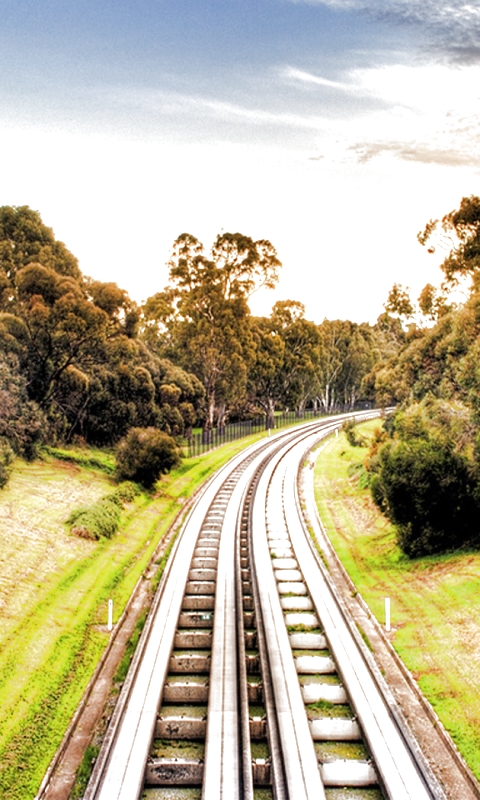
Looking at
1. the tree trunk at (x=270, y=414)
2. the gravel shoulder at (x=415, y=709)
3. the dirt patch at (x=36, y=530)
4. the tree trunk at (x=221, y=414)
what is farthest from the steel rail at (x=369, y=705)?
the tree trunk at (x=270, y=414)

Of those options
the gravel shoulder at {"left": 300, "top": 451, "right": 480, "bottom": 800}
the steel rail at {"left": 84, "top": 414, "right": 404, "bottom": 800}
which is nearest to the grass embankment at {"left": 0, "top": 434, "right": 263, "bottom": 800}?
the steel rail at {"left": 84, "top": 414, "right": 404, "bottom": 800}

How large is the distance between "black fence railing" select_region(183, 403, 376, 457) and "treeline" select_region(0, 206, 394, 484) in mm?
1279

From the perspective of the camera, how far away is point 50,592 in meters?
17.9

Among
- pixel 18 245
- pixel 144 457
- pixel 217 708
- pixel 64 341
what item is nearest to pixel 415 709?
pixel 217 708

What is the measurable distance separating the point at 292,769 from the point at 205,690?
3.11 metres

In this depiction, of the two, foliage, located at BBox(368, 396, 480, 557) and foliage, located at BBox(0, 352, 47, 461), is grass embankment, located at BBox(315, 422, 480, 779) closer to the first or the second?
foliage, located at BBox(368, 396, 480, 557)

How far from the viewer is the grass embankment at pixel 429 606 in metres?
11.8

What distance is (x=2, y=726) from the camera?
1124cm

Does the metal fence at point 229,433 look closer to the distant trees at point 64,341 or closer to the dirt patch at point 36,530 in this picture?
the distant trees at point 64,341

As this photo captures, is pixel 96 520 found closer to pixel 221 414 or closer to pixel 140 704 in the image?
pixel 140 704

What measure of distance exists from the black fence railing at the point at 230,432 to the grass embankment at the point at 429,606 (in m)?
20.6

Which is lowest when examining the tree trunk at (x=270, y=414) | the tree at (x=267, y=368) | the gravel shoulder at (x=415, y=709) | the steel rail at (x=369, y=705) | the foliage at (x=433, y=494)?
the gravel shoulder at (x=415, y=709)

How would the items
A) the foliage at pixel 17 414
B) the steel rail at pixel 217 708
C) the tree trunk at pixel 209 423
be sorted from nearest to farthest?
the steel rail at pixel 217 708
the foliage at pixel 17 414
the tree trunk at pixel 209 423

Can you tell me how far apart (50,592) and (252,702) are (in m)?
8.13
